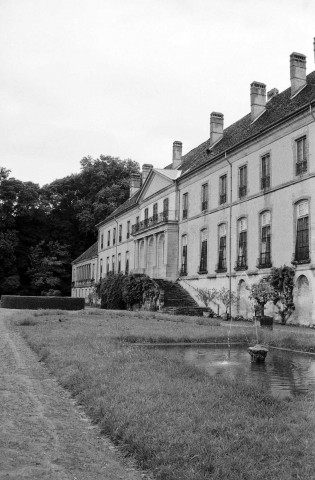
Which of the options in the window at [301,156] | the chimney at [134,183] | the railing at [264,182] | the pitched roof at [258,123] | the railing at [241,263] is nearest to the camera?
the window at [301,156]

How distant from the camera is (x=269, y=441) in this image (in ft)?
15.6

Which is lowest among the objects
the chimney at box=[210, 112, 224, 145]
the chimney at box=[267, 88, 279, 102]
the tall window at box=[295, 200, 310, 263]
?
the tall window at box=[295, 200, 310, 263]

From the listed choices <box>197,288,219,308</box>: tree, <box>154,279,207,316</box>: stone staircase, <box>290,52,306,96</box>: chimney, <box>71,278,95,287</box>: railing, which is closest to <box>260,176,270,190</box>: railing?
<box>290,52,306,96</box>: chimney

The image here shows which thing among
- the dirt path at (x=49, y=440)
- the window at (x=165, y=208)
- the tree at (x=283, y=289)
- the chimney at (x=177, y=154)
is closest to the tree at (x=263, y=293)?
the tree at (x=283, y=289)

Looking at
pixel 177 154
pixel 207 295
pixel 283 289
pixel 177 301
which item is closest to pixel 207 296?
pixel 207 295

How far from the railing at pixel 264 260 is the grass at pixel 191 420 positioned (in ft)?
60.4

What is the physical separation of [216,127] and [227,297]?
13670mm

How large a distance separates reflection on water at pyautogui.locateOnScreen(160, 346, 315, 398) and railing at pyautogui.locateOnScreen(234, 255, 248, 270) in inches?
615

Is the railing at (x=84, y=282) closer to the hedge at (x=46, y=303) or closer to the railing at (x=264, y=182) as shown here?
the hedge at (x=46, y=303)

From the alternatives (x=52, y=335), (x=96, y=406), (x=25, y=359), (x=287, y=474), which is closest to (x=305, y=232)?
(x=52, y=335)

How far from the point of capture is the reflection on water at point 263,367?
8227mm

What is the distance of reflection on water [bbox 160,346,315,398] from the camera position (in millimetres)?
8227

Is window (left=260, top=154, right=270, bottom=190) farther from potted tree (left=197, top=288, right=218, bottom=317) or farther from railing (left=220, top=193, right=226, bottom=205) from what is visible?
potted tree (left=197, top=288, right=218, bottom=317)

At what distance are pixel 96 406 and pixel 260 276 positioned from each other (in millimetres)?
22387
